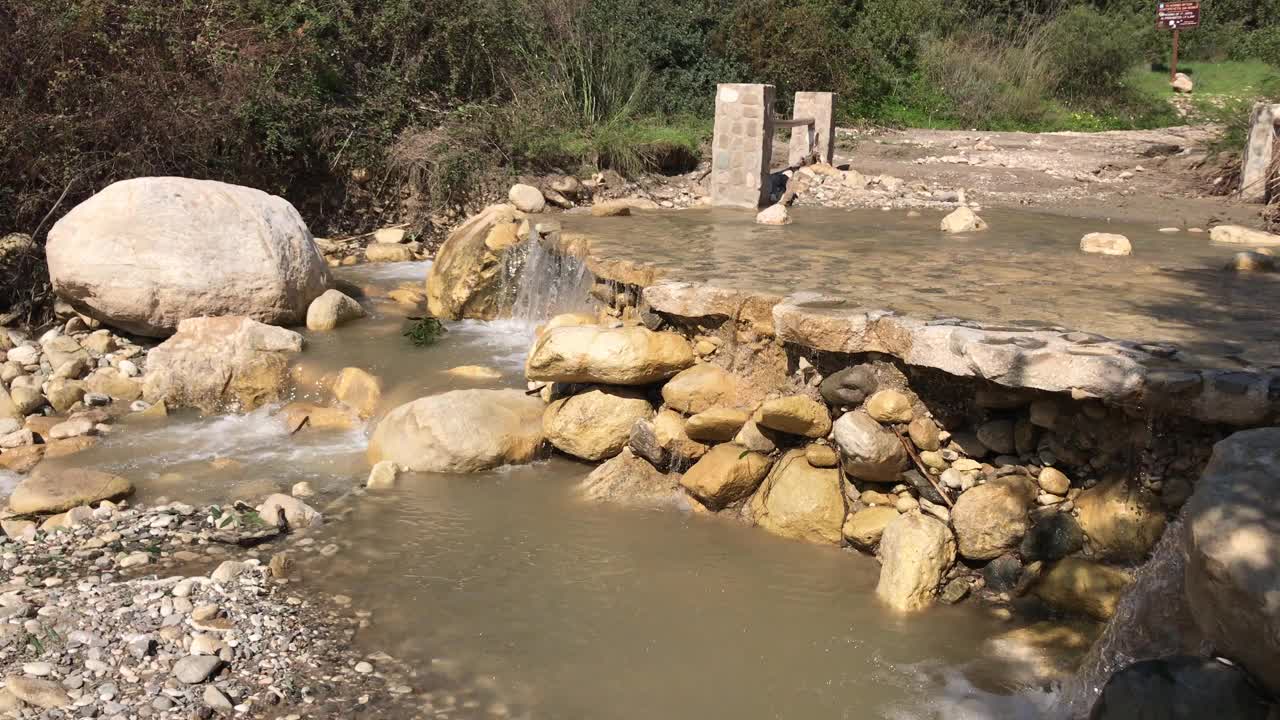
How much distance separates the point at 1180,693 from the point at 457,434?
4286 millimetres

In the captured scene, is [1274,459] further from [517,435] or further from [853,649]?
[517,435]

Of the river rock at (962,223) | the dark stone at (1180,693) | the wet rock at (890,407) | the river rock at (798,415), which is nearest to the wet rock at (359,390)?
the river rock at (798,415)

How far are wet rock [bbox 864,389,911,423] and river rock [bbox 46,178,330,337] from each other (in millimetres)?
5119

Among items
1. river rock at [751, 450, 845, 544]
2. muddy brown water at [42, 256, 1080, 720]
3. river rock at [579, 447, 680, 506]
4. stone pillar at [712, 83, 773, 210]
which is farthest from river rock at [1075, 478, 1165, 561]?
stone pillar at [712, 83, 773, 210]

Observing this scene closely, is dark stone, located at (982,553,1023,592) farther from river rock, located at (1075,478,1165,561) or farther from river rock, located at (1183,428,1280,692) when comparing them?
river rock, located at (1183,428,1280,692)

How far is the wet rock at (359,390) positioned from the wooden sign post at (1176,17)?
65.2 ft

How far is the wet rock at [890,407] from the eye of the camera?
534 centimetres

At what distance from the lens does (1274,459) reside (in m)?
3.16

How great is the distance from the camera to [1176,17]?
2214 centimetres

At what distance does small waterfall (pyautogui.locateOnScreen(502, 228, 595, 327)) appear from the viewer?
8555 mm

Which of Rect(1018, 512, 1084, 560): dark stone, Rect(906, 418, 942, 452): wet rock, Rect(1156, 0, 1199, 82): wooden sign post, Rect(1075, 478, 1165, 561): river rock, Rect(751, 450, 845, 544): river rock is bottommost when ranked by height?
Rect(751, 450, 845, 544): river rock

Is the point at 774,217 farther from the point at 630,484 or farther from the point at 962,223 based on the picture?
the point at 630,484

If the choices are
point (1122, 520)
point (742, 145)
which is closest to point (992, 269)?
point (1122, 520)

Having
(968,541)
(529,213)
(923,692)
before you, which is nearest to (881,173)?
(529,213)
